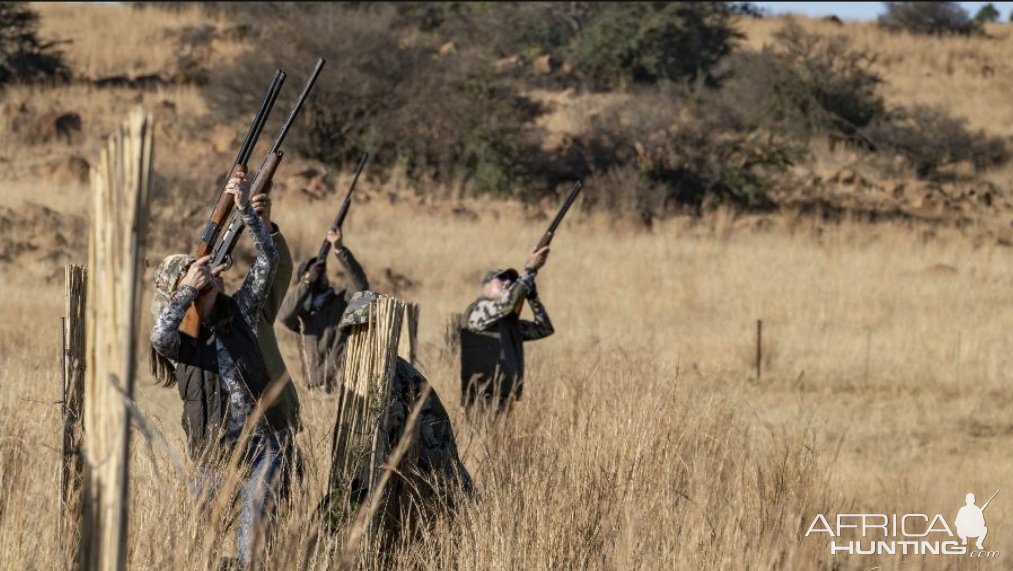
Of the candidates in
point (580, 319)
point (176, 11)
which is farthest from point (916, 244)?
point (176, 11)

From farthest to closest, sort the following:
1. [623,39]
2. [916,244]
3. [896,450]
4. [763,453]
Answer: [623,39], [916,244], [896,450], [763,453]

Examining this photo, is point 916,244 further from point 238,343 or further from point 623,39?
point 238,343

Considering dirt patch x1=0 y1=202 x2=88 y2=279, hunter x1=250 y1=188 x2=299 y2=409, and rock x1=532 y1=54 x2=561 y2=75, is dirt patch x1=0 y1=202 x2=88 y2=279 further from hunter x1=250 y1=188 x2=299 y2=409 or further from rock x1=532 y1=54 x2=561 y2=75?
rock x1=532 y1=54 x2=561 y2=75

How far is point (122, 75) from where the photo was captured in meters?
29.4

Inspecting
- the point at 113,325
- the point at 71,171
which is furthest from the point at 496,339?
the point at 71,171

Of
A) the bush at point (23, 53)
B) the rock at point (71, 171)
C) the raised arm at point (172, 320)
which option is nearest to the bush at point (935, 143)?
the rock at point (71, 171)

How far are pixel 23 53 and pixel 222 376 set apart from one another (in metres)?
25.0

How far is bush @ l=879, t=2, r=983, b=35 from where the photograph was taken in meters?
45.8

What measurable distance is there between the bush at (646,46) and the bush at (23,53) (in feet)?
37.3

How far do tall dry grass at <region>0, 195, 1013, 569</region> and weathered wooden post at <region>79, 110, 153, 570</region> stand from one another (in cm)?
34

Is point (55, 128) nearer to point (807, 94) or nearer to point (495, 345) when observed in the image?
point (807, 94)

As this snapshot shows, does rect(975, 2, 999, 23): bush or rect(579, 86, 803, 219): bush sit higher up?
rect(975, 2, 999, 23): bush

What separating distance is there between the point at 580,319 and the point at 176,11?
2728 centimetres

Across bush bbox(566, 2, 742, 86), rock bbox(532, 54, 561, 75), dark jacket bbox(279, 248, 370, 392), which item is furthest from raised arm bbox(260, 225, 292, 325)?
rock bbox(532, 54, 561, 75)
